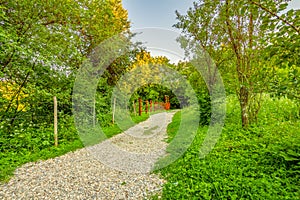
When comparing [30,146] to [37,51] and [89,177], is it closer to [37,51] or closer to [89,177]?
[89,177]

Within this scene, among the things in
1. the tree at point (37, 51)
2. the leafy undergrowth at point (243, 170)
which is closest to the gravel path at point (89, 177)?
the leafy undergrowth at point (243, 170)

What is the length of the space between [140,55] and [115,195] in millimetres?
10672

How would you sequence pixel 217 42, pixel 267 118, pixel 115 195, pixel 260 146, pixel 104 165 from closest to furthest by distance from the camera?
1. pixel 115 195
2. pixel 260 146
3. pixel 104 165
4. pixel 267 118
5. pixel 217 42

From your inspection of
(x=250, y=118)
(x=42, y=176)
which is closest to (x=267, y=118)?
(x=250, y=118)

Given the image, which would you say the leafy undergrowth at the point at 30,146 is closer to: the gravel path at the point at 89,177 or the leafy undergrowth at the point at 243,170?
the gravel path at the point at 89,177

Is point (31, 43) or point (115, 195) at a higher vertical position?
point (31, 43)

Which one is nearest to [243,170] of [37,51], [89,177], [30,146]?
[89,177]

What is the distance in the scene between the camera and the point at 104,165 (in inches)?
145

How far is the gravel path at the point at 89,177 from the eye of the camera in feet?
8.45

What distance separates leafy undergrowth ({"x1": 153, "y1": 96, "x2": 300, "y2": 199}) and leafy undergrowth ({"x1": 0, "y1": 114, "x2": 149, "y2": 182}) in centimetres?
325

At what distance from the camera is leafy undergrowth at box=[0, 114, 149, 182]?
3752mm

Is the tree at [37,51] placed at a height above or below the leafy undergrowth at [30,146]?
above

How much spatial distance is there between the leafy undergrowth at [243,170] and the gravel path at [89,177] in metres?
0.47

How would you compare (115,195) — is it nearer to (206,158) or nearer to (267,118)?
(206,158)
